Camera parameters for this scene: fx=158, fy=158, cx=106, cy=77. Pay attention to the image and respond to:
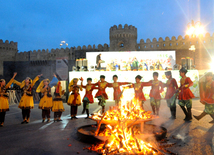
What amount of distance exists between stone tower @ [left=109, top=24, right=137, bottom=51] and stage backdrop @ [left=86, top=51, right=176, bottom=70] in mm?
11336

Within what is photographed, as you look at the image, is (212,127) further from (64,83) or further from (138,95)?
(64,83)

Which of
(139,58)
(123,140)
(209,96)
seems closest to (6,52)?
(139,58)

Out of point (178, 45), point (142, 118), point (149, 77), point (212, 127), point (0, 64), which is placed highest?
point (178, 45)

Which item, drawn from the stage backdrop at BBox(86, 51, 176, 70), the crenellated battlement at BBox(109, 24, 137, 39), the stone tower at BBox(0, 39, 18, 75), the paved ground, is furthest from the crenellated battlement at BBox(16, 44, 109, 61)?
the paved ground

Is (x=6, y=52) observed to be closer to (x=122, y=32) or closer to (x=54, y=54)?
(x=54, y=54)

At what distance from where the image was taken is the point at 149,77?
10.5 meters

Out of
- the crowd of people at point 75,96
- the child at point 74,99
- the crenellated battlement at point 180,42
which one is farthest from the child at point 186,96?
the crenellated battlement at point 180,42

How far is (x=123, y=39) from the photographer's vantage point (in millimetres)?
23594

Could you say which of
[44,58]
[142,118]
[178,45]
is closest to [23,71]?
[44,58]

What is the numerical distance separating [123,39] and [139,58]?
39.4 ft

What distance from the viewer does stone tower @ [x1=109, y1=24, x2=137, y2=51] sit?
2358 cm

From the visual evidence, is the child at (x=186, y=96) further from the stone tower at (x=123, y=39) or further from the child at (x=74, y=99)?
the stone tower at (x=123, y=39)

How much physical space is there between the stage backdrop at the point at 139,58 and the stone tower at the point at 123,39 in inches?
446

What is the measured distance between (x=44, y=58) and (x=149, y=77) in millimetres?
20413
